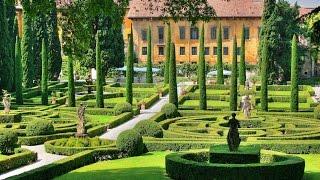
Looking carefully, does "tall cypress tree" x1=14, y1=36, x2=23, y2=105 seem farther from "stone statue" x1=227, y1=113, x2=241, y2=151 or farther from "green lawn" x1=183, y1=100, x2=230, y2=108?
"stone statue" x1=227, y1=113, x2=241, y2=151

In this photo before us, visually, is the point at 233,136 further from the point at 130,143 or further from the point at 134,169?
the point at 130,143

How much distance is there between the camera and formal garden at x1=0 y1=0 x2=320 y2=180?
16188mm

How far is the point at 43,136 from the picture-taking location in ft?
87.8

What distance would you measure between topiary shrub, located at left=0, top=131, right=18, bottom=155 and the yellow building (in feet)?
154

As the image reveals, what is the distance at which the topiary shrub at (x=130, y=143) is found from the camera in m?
22.3

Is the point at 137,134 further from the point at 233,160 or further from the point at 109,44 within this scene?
the point at 109,44

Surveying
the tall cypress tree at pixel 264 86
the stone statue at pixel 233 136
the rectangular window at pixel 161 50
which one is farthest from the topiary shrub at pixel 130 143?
the rectangular window at pixel 161 50

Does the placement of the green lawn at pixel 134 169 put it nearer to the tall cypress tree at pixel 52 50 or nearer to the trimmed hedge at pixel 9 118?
the trimmed hedge at pixel 9 118

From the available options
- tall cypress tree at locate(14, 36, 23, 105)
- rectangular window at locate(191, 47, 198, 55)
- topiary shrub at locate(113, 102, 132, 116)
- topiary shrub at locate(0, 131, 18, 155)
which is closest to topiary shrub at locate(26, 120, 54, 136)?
topiary shrub at locate(0, 131, 18, 155)

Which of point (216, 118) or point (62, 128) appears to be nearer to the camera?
point (62, 128)

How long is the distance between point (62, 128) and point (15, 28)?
28.5 m

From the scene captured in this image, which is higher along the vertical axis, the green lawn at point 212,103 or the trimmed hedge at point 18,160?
the green lawn at point 212,103

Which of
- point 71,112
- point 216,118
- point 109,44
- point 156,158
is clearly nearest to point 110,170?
point 156,158

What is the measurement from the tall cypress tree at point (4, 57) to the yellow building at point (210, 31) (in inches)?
867
